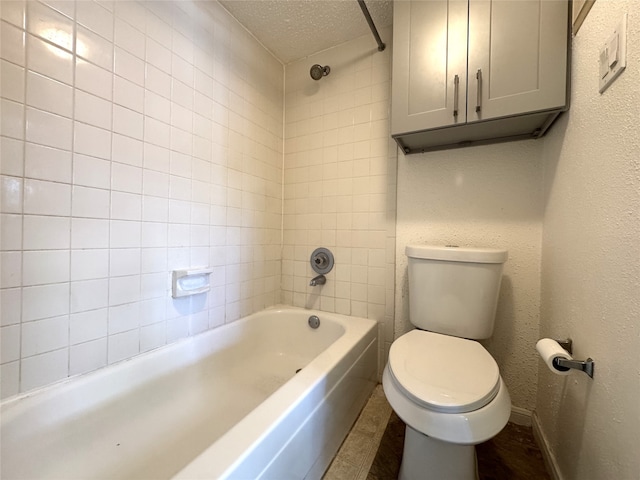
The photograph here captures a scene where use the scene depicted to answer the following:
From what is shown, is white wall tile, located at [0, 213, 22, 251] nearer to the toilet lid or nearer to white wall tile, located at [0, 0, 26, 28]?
white wall tile, located at [0, 0, 26, 28]

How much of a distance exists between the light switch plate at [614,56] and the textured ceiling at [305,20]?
3.68 ft

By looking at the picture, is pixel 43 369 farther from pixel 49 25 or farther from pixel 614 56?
pixel 614 56

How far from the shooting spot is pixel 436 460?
89 centimetres

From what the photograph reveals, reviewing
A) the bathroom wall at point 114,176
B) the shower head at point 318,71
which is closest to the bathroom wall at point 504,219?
the shower head at point 318,71

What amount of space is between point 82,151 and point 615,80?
64.5 inches

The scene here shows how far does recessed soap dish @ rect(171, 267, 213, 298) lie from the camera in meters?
1.21

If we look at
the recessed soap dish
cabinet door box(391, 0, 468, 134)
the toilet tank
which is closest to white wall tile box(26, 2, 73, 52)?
the recessed soap dish

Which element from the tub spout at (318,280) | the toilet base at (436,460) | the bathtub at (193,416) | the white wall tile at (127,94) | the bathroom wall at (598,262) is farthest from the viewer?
the tub spout at (318,280)

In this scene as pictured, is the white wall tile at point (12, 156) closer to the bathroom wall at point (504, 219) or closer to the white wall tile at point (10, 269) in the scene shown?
the white wall tile at point (10, 269)

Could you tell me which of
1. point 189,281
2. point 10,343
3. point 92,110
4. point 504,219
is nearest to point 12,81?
point 92,110

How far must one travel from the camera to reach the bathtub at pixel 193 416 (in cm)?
72

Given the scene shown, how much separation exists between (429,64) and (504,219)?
827mm

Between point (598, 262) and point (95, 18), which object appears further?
point (95, 18)

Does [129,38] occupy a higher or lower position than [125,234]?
higher
